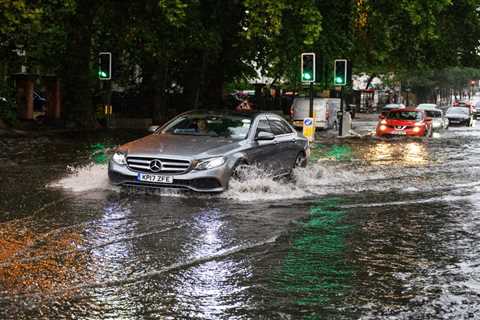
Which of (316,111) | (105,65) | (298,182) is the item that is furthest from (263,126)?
(316,111)

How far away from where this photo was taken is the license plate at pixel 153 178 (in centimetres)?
1096

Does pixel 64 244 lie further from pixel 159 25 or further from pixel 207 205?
pixel 159 25

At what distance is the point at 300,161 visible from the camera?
14.2 m

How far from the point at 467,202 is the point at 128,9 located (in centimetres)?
1890

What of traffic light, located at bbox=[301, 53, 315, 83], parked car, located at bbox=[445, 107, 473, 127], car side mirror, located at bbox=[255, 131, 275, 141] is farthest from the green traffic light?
parked car, located at bbox=[445, 107, 473, 127]

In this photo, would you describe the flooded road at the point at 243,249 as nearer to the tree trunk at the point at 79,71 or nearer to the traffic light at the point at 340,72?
the traffic light at the point at 340,72

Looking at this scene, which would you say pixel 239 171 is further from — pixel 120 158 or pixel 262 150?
pixel 120 158

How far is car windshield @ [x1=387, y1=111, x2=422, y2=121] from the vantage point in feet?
104

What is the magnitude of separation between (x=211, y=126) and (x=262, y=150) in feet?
3.05

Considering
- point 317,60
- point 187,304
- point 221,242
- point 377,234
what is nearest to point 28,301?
point 187,304

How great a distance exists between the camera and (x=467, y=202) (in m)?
11.7

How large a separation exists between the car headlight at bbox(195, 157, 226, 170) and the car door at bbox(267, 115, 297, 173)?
212 cm

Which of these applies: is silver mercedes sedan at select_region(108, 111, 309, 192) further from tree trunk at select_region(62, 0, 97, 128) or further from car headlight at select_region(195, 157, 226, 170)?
tree trunk at select_region(62, 0, 97, 128)

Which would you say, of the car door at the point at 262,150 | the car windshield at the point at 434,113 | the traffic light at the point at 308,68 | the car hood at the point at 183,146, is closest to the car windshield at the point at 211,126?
the car door at the point at 262,150
